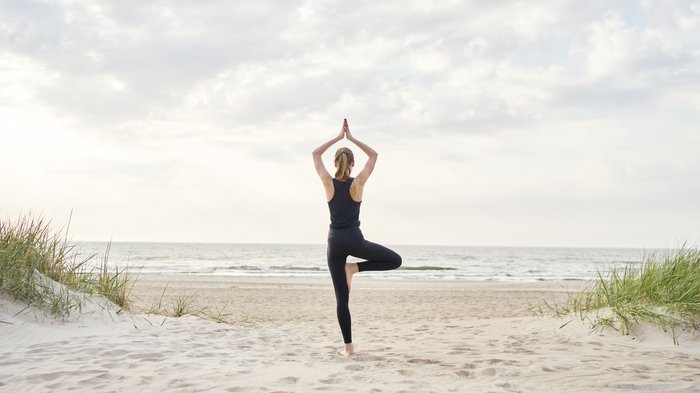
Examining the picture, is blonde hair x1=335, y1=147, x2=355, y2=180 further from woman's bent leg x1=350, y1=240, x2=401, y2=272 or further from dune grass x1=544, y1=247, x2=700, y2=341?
dune grass x1=544, y1=247, x2=700, y2=341

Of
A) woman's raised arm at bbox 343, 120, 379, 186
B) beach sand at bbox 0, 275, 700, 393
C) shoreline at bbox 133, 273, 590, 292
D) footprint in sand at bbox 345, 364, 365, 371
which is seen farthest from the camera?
shoreline at bbox 133, 273, 590, 292

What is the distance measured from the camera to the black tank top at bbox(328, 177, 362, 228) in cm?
521

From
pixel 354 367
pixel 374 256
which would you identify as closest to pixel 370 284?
pixel 374 256

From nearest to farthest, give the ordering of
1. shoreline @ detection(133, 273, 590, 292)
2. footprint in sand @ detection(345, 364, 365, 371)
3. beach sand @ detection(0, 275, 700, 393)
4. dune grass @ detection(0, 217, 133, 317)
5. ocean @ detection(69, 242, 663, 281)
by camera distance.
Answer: beach sand @ detection(0, 275, 700, 393) < footprint in sand @ detection(345, 364, 365, 371) < dune grass @ detection(0, 217, 133, 317) < shoreline @ detection(133, 273, 590, 292) < ocean @ detection(69, 242, 663, 281)

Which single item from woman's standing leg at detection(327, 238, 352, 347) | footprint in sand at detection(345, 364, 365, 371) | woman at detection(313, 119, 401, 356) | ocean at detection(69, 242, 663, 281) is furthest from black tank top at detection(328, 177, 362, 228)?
ocean at detection(69, 242, 663, 281)

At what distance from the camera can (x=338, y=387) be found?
4203 mm

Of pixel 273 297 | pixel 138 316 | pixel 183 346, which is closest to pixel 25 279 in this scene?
pixel 138 316

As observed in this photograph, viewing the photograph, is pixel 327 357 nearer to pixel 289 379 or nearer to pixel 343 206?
pixel 289 379

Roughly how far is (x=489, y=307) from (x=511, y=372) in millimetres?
8458

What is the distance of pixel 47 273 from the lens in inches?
283

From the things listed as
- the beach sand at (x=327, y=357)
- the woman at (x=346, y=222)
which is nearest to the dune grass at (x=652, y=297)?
the beach sand at (x=327, y=357)

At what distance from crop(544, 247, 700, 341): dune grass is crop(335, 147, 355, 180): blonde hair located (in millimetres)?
3779

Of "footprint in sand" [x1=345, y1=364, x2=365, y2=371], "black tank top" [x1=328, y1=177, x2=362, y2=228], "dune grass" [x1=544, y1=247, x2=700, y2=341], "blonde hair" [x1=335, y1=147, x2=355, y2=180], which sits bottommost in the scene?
"footprint in sand" [x1=345, y1=364, x2=365, y2=371]

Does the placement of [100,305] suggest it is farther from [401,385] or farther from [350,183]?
[401,385]
